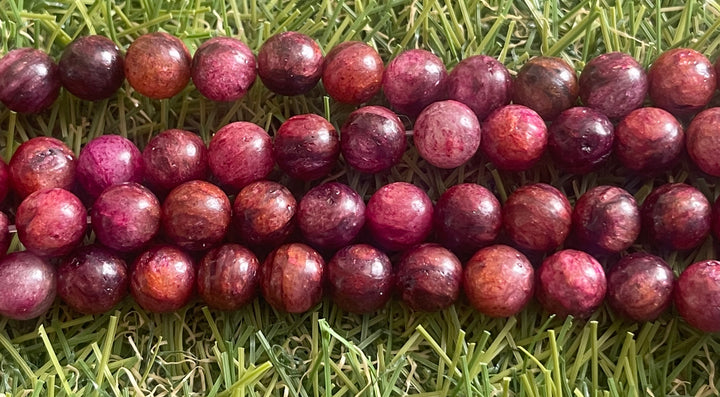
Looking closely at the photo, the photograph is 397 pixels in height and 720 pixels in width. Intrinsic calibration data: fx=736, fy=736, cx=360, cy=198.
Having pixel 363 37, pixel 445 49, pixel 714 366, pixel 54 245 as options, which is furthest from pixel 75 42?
pixel 714 366

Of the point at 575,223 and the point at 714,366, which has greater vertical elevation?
the point at 575,223

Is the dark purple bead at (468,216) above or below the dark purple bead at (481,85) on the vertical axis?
below

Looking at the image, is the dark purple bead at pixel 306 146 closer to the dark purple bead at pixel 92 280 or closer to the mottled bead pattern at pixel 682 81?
the dark purple bead at pixel 92 280

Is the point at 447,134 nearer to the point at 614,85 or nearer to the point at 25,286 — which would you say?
the point at 614,85

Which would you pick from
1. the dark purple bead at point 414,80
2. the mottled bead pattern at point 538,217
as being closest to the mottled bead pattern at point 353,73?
the dark purple bead at point 414,80

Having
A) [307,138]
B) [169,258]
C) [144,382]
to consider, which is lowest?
[144,382]

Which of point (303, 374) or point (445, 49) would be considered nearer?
point (303, 374)

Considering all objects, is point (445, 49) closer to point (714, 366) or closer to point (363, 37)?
point (363, 37)
